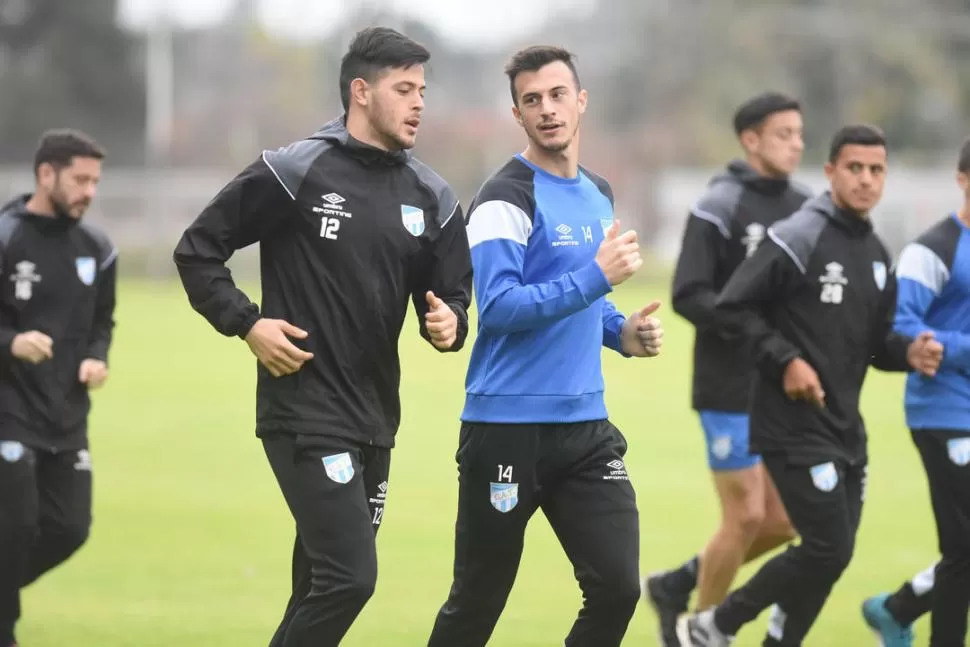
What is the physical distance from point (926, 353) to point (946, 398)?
299mm

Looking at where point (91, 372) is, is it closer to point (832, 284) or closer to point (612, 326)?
point (612, 326)

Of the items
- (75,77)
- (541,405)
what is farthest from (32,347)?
(75,77)

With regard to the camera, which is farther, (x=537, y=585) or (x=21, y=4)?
(x=21, y=4)

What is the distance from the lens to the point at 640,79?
187 feet

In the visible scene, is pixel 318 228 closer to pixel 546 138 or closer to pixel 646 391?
pixel 546 138

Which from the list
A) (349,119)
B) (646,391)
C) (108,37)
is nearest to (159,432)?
(646,391)

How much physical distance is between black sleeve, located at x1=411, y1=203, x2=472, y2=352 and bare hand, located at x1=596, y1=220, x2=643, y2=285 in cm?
64

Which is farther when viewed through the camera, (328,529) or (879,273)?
(879,273)

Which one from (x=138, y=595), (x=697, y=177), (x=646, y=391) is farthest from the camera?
(x=697, y=177)

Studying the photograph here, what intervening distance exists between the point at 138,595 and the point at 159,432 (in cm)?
748

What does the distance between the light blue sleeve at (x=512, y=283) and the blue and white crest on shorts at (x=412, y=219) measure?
7.4 inches

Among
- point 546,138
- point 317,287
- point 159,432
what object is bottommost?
point 159,432

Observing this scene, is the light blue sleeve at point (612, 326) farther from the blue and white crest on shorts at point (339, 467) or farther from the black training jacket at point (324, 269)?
the blue and white crest on shorts at point (339, 467)

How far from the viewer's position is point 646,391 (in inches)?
815
